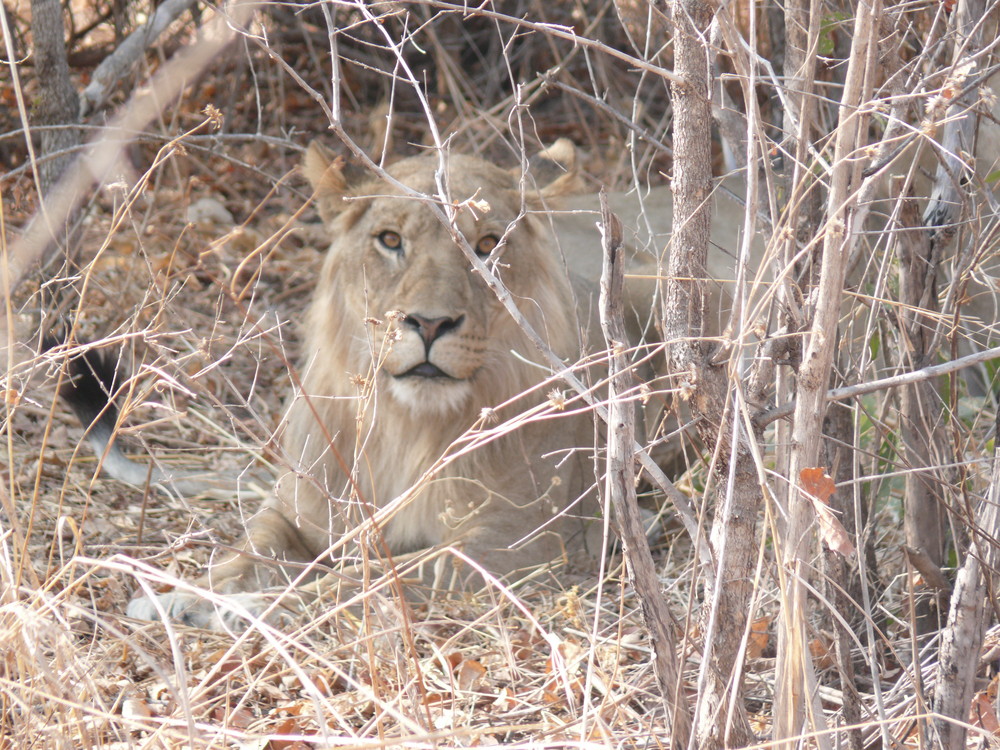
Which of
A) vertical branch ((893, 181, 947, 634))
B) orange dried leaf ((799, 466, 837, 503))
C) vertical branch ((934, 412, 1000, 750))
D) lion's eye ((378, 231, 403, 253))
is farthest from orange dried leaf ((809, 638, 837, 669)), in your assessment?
lion's eye ((378, 231, 403, 253))

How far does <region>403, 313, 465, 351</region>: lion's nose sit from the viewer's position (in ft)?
10.5

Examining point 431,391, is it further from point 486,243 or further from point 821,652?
point 821,652

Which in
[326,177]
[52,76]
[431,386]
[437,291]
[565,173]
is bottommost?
[431,386]

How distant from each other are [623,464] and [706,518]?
1024 mm

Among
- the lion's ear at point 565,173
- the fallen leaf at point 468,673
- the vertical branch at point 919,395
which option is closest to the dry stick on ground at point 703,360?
the vertical branch at point 919,395

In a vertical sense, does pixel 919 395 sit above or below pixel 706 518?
above

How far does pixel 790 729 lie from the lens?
5.44 feet

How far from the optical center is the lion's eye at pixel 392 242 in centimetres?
348

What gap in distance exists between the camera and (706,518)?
108 inches

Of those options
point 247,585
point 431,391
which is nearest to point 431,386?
point 431,391

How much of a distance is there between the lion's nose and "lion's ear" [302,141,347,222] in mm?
634

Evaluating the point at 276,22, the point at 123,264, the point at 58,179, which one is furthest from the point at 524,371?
the point at 276,22

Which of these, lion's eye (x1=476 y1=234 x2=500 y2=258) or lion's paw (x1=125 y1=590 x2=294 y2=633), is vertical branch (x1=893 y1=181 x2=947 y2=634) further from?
lion's paw (x1=125 y1=590 x2=294 y2=633)

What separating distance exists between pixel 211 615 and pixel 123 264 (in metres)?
2.74
